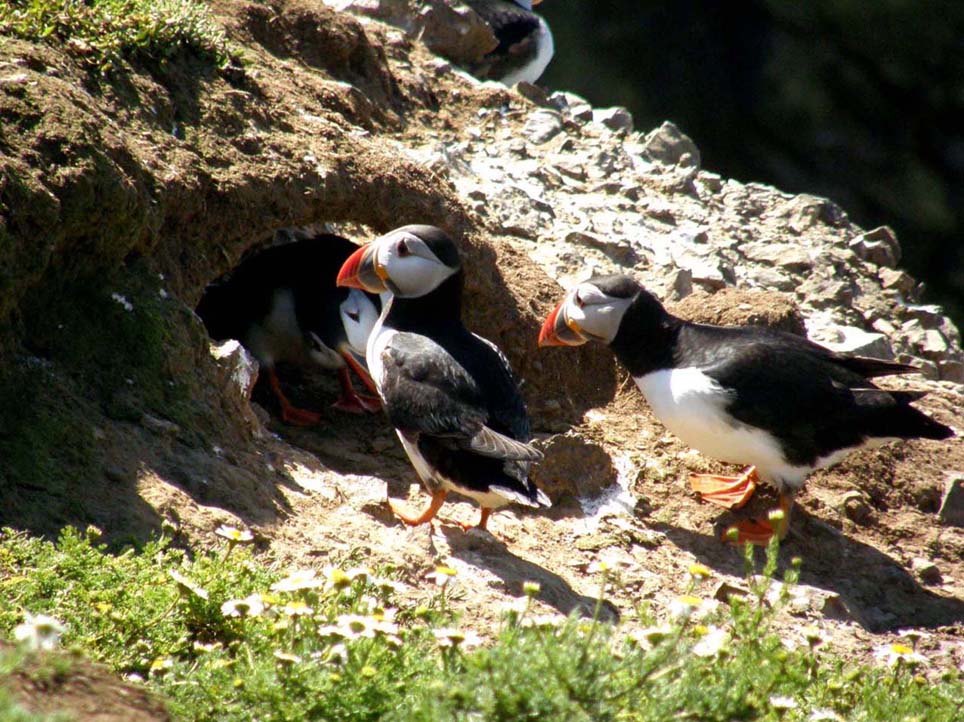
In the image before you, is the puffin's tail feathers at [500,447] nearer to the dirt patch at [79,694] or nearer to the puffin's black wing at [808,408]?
the puffin's black wing at [808,408]

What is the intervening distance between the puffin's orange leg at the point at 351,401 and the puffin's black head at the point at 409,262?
0.82m

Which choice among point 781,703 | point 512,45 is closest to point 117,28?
point 781,703

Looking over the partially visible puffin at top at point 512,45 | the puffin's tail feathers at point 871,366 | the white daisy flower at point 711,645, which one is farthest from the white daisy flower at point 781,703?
the partially visible puffin at top at point 512,45

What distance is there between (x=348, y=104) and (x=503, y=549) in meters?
2.92

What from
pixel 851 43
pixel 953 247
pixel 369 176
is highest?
pixel 369 176

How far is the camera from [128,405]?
4320 mm

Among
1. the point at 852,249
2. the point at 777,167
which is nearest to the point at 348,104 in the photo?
the point at 852,249

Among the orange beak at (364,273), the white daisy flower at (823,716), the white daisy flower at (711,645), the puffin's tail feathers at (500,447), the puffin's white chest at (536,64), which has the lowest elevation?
the puffin's white chest at (536,64)

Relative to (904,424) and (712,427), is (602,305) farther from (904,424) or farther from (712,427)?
(904,424)

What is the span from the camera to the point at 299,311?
608 cm

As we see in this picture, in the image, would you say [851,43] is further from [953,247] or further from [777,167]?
[953,247]

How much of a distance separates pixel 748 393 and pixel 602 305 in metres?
0.77

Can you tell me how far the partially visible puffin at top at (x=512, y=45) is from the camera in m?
9.56

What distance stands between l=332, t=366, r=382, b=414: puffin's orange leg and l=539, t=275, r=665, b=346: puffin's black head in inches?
42.2
